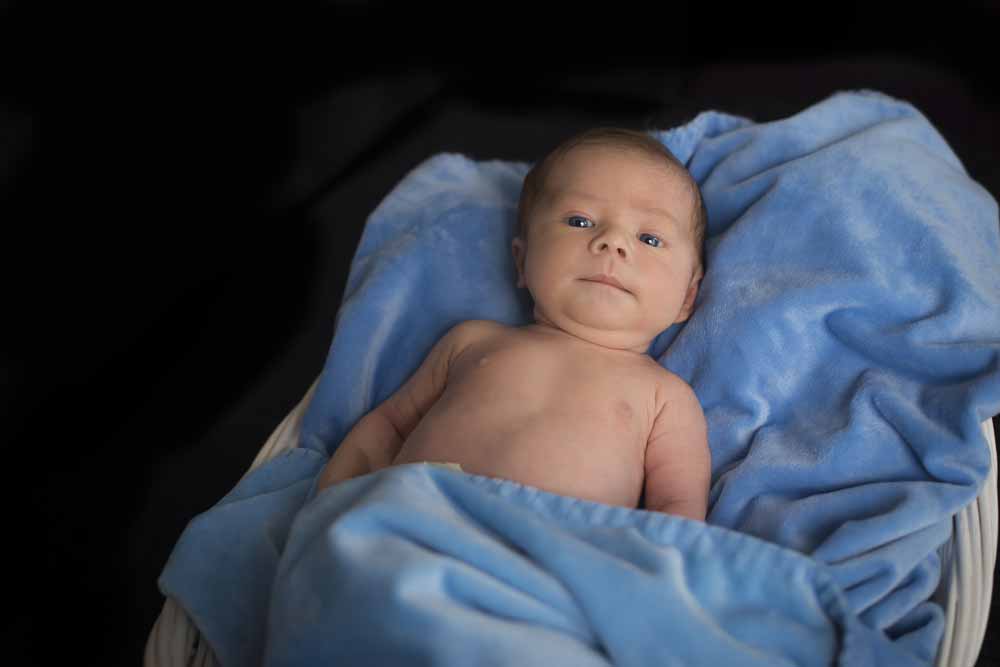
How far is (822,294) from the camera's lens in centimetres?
126

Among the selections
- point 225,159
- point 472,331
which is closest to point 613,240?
point 472,331

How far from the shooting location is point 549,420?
1.14 meters

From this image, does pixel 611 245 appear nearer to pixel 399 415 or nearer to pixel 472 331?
pixel 472 331

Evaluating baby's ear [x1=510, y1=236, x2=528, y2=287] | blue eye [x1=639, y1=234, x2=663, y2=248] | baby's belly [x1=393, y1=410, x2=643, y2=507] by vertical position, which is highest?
blue eye [x1=639, y1=234, x2=663, y2=248]

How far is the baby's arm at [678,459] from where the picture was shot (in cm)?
115

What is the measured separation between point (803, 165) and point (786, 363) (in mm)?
303

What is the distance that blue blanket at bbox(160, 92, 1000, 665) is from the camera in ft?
2.98

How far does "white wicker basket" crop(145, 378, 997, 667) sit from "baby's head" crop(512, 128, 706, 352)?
43cm

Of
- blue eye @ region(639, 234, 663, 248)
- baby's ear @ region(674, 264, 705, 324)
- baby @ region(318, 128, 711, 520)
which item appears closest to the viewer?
baby @ region(318, 128, 711, 520)

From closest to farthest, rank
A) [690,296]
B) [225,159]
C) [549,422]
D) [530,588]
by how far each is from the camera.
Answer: [530,588]
[549,422]
[690,296]
[225,159]

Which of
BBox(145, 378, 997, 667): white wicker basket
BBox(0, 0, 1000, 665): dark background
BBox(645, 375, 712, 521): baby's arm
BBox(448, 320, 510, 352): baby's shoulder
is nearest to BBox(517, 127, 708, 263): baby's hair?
BBox(448, 320, 510, 352): baby's shoulder

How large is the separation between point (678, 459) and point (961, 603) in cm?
35

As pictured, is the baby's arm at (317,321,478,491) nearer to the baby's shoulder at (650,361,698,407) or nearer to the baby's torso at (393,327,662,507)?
the baby's torso at (393,327,662,507)

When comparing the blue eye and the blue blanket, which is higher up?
the blue eye
